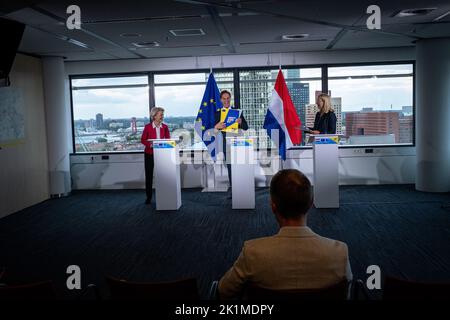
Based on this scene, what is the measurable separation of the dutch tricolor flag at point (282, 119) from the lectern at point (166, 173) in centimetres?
244

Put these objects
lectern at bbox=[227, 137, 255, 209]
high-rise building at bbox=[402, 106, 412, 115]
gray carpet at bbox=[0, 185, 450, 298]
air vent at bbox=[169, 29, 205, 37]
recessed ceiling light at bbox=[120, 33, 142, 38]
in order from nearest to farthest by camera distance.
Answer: gray carpet at bbox=[0, 185, 450, 298] < air vent at bbox=[169, 29, 205, 37] < recessed ceiling light at bbox=[120, 33, 142, 38] < lectern at bbox=[227, 137, 255, 209] < high-rise building at bbox=[402, 106, 412, 115]

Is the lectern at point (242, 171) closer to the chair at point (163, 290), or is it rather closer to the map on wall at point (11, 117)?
the map on wall at point (11, 117)

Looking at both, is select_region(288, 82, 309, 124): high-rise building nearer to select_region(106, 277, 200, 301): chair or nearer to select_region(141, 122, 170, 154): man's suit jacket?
select_region(141, 122, 170, 154): man's suit jacket

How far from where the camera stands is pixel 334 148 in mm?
6930

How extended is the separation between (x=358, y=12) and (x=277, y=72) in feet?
12.1

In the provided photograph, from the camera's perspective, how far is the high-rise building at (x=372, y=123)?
944cm

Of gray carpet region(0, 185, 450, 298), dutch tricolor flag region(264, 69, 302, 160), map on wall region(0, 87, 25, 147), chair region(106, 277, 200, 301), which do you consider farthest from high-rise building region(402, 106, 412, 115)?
chair region(106, 277, 200, 301)

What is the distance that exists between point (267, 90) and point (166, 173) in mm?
3404

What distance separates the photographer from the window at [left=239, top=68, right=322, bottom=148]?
30.9 ft

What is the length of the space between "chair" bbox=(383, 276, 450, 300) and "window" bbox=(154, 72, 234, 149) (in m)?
7.83

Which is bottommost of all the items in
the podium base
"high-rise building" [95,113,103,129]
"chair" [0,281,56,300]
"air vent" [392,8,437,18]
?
the podium base

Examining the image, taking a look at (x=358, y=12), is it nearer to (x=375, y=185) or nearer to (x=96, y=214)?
(x=375, y=185)

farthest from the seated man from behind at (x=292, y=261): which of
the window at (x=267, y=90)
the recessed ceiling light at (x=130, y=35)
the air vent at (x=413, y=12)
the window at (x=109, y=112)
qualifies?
the window at (x=109, y=112)
